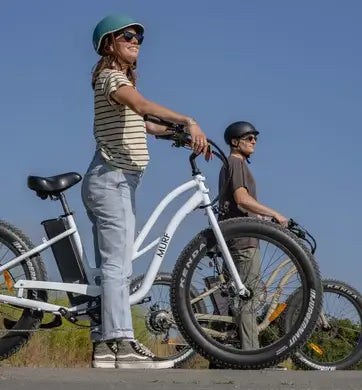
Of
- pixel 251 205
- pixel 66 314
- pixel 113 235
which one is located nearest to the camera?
pixel 113 235

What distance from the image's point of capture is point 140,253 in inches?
242

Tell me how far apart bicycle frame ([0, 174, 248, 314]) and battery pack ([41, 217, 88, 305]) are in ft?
0.09

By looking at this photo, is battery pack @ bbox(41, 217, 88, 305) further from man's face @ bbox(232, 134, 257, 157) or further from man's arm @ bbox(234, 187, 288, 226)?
man's face @ bbox(232, 134, 257, 157)

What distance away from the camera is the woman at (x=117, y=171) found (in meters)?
5.68

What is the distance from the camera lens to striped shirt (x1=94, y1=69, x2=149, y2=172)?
19.1 feet

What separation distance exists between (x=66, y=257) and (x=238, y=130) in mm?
2518

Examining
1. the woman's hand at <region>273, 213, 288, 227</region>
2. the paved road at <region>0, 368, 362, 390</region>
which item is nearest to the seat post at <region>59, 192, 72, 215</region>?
the paved road at <region>0, 368, 362, 390</region>

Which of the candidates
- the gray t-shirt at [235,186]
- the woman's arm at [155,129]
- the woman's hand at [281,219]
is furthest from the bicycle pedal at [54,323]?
the woman's hand at [281,219]

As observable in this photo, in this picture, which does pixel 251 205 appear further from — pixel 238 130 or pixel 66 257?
pixel 66 257

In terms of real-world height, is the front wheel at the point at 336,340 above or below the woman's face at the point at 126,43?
below

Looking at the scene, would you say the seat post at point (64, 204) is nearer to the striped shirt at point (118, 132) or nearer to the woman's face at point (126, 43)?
the striped shirt at point (118, 132)

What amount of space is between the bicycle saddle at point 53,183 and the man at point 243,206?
93cm

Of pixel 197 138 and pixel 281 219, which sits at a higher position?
pixel 197 138

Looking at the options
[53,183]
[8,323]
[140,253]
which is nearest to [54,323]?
[8,323]
